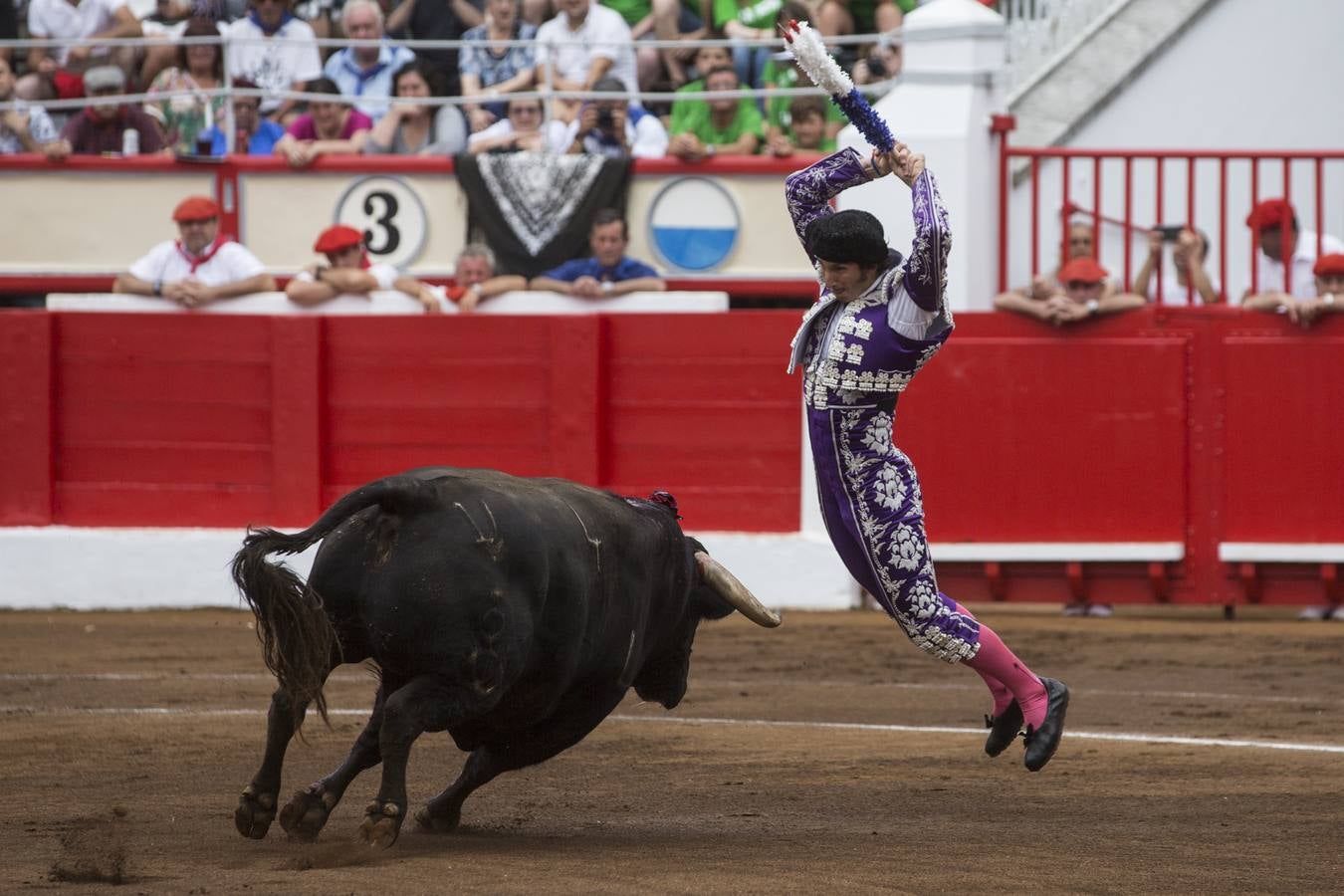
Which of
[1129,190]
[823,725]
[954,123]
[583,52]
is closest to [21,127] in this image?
[583,52]

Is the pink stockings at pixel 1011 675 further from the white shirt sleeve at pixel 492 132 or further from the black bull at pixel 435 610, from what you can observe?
the white shirt sleeve at pixel 492 132

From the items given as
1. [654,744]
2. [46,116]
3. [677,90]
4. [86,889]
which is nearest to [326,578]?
[86,889]

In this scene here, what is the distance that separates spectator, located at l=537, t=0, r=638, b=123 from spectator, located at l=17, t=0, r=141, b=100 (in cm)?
245

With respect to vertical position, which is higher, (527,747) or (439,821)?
(527,747)

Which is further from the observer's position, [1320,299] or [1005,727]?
[1320,299]

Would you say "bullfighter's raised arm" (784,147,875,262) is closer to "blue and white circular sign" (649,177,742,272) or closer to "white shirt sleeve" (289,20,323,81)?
"blue and white circular sign" (649,177,742,272)

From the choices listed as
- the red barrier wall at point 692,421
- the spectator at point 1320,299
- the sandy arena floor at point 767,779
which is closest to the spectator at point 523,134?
the red barrier wall at point 692,421

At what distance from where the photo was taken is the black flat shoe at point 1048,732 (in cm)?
528

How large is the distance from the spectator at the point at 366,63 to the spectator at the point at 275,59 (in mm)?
142

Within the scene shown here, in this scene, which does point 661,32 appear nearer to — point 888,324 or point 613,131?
point 613,131

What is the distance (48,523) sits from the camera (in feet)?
33.7

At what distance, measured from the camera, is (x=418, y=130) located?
38.1 ft

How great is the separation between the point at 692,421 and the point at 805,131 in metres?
1.82

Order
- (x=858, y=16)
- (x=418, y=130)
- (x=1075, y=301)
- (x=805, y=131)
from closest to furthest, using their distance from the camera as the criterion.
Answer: (x=1075, y=301), (x=805, y=131), (x=858, y=16), (x=418, y=130)
